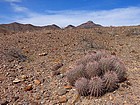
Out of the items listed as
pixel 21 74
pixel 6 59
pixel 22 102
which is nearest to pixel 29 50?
pixel 6 59

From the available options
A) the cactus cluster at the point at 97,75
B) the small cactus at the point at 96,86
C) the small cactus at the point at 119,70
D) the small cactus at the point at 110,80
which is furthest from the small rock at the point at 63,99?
the small cactus at the point at 119,70

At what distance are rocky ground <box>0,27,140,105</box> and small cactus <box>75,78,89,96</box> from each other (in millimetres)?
127

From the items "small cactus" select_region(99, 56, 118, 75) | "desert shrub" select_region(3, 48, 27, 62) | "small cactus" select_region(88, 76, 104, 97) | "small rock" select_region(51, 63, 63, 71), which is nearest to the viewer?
"small cactus" select_region(88, 76, 104, 97)

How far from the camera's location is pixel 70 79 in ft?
24.2

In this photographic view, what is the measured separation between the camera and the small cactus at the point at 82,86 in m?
6.59

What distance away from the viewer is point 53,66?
8.88 m

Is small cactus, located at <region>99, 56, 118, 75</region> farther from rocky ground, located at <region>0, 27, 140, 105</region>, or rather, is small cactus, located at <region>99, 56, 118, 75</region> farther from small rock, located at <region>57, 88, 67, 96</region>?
small rock, located at <region>57, 88, 67, 96</region>

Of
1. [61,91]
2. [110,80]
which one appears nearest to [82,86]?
[110,80]

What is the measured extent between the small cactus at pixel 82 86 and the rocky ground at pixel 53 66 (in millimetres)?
127

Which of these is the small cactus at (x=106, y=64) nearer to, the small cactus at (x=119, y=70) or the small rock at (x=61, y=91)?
the small cactus at (x=119, y=70)

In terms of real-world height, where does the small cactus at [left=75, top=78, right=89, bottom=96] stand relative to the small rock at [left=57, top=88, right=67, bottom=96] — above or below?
above

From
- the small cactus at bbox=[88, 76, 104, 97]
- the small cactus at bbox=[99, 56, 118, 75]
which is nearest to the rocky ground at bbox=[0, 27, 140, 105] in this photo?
the small cactus at bbox=[88, 76, 104, 97]

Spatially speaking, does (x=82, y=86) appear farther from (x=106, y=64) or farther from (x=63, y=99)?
(x=106, y=64)

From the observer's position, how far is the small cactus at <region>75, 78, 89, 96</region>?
259 inches
